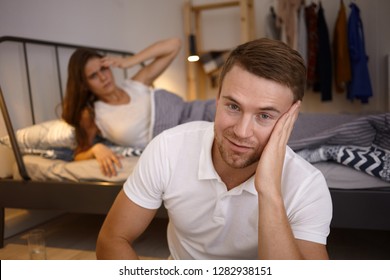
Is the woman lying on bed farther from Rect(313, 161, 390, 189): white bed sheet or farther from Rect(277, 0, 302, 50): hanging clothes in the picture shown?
Rect(313, 161, 390, 189): white bed sheet

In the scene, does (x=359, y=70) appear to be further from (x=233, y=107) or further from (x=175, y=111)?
(x=175, y=111)

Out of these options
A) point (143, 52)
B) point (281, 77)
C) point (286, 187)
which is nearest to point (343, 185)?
point (286, 187)

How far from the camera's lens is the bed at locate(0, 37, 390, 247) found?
859 millimetres

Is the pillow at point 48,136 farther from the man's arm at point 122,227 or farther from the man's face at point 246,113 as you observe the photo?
the man's face at point 246,113

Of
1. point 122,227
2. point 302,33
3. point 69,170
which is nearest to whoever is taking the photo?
point 122,227

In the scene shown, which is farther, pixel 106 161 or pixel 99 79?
pixel 99 79

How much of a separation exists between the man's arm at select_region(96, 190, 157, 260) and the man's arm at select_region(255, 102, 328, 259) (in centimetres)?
22

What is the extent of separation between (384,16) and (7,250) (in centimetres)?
79

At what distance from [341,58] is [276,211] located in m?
0.58

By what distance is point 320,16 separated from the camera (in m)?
0.85

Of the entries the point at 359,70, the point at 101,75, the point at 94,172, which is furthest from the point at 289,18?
the point at 94,172

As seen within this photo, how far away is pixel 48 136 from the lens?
117 cm

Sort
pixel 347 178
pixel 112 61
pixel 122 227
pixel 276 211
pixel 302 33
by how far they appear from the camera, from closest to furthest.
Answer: pixel 276 211, pixel 122 227, pixel 347 178, pixel 302 33, pixel 112 61
